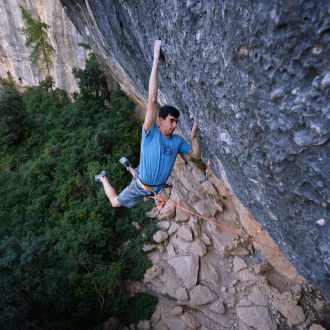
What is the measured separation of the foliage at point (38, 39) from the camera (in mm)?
14078

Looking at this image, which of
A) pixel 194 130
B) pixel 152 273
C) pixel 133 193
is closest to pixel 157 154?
pixel 194 130

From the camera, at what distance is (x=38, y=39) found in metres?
14.5

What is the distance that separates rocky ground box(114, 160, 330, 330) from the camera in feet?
23.1

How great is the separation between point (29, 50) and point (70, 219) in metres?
10.7

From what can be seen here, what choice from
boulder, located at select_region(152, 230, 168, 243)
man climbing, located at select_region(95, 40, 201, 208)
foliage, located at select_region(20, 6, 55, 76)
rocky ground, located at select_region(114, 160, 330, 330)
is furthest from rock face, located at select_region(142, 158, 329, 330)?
foliage, located at select_region(20, 6, 55, 76)

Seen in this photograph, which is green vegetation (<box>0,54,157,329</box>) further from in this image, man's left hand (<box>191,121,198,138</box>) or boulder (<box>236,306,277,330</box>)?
man's left hand (<box>191,121,198,138</box>)

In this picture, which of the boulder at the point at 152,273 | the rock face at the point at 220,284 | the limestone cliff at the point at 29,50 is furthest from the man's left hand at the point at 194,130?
the limestone cliff at the point at 29,50

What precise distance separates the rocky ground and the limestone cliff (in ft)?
28.5

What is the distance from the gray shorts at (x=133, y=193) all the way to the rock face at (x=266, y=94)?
3.95 feet

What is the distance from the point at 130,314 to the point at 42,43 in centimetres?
1271

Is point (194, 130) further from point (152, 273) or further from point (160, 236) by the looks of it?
point (152, 273)

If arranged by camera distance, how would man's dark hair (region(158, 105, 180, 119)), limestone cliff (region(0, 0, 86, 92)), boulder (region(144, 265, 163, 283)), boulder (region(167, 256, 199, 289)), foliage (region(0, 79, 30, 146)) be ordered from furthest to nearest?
limestone cliff (region(0, 0, 86, 92)) → foliage (region(0, 79, 30, 146)) → boulder (region(144, 265, 163, 283)) → boulder (region(167, 256, 199, 289)) → man's dark hair (region(158, 105, 180, 119))

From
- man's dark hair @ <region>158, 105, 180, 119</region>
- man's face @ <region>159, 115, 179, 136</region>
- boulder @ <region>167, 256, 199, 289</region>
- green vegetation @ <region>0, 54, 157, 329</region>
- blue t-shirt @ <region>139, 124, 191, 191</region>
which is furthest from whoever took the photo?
boulder @ <region>167, 256, 199, 289</region>

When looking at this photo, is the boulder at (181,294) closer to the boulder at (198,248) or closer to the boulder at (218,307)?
the boulder at (218,307)
